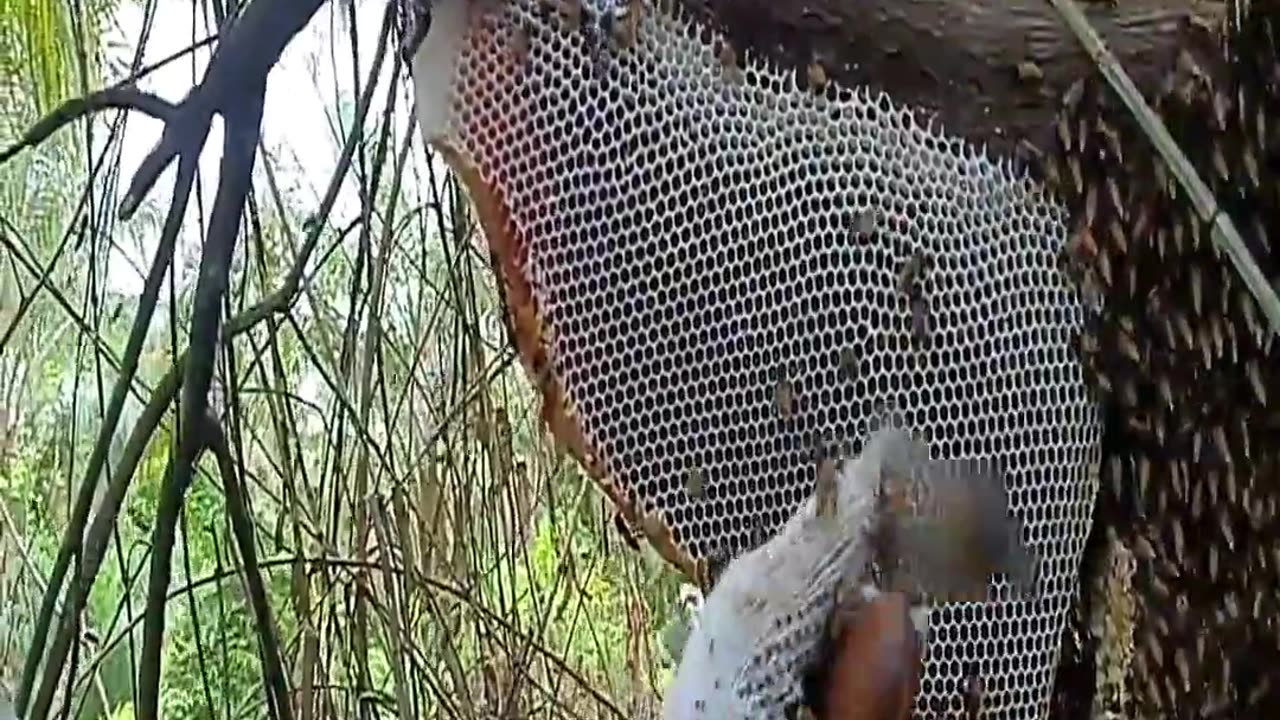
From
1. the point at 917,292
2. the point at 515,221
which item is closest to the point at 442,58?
the point at 515,221

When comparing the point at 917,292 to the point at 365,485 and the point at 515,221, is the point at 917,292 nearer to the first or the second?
the point at 515,221

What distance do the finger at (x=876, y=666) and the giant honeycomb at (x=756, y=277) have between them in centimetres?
4

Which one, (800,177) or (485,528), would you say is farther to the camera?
(485,528)

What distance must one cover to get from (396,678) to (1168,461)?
0.30 meters

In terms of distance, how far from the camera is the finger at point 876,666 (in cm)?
42

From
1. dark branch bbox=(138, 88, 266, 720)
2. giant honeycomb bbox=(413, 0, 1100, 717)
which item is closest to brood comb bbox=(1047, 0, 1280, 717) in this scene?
giant honeycomb bbox=(413, 0, 1100, 717)

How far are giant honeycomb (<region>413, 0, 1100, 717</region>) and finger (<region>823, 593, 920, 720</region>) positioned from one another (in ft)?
0.12

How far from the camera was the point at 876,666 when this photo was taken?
423mm

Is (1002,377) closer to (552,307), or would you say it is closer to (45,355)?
(552,307)

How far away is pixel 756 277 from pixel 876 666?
0.42 ft

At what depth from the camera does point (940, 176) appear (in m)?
0.47

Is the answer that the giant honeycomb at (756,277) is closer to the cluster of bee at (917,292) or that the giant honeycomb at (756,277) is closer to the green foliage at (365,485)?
the cluster of bee at (917,292)

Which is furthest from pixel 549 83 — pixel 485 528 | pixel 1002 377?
pixel 485 528

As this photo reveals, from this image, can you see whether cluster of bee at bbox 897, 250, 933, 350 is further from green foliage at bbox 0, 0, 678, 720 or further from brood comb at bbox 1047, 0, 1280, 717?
green foliage at bbox 0, 0, 678, 720
